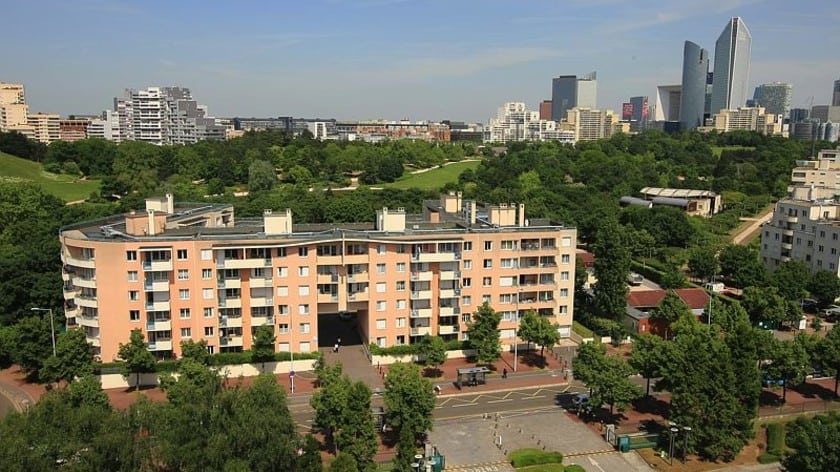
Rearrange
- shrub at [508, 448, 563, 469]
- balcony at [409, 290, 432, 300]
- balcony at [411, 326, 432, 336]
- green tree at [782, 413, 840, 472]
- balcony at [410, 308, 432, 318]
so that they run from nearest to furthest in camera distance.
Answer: green tree at [782, 413, 840, 472], shrub at [508, 448, 563, 469], balcony at [409, 290, 432, 300], balcony at [410, 308, 432, 318], balcony at [411, 326, 432, 336]

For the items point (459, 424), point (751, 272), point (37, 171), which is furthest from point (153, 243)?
→ point (37, 171)

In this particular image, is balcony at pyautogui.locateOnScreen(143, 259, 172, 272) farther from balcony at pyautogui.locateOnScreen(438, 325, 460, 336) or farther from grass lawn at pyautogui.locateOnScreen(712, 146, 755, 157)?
grass lawn at pyautogui.locateOnScreen(712, 146, 755, 157)

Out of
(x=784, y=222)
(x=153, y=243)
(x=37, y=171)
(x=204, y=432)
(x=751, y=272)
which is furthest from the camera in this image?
(x=37, y=171)

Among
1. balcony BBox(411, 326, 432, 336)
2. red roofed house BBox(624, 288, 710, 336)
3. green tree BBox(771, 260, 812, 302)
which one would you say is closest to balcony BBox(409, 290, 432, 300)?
balcony BBox(411, 326, 432, 336)

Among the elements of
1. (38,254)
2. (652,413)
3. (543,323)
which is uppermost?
(38,254)

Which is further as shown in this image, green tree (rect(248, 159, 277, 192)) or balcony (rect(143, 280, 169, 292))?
green tree (rect(248, 159, 277, 192))

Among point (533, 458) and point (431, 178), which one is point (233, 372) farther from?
point (431, 178)

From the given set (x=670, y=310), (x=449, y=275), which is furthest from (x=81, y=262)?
(x=670, y=310)

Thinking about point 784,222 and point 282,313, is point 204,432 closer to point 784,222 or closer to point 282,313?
point 282,313
